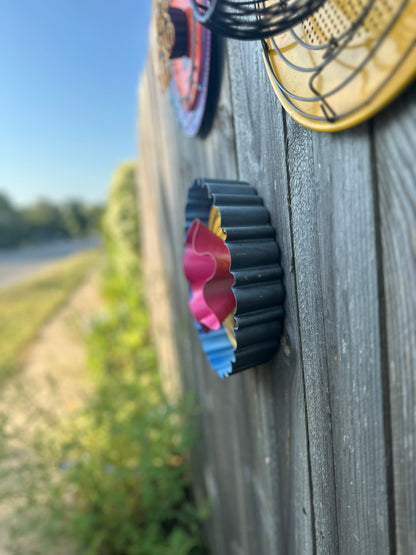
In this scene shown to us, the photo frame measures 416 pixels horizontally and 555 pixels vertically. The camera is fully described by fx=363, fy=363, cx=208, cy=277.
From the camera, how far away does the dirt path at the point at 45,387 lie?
6.61ft

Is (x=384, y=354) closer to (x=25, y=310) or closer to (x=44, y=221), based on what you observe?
(x=25, y=310)

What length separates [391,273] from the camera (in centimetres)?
37

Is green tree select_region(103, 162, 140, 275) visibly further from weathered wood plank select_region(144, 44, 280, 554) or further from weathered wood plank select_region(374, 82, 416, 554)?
weathered wood plank select_region(374, 82, 416, 554)

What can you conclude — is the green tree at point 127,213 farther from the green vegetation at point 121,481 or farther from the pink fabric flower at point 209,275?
the pink fabric flower at point 209,275

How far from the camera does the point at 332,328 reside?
19.0 inches

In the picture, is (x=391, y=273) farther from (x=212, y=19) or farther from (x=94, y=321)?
(x=94, y=321)

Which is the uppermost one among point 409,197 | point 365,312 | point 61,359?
point 409,197

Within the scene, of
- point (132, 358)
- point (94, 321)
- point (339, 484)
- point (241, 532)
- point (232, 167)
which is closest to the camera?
point (339, 484)

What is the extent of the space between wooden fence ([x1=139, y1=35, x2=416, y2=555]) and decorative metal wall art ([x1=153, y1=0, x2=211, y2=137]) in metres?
0.06

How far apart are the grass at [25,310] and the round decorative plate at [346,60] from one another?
3352mm

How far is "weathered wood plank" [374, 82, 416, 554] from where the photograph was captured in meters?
0.34

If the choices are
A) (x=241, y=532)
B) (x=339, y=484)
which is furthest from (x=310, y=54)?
(x=241, y=532)

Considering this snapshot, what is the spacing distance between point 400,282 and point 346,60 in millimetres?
223

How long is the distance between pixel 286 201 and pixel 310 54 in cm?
22
